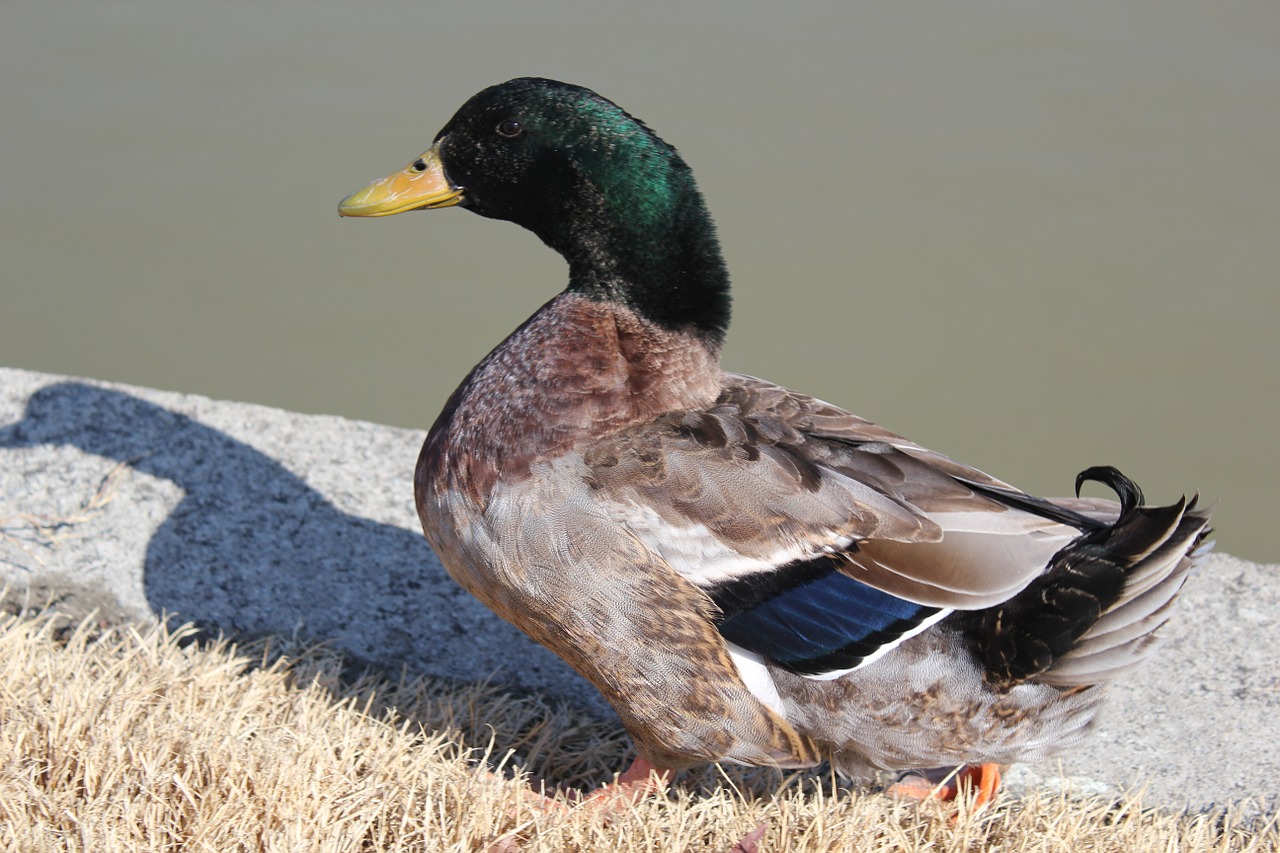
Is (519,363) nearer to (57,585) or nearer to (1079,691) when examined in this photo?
(1079,691)

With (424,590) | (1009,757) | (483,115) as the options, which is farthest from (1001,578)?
(424,590)

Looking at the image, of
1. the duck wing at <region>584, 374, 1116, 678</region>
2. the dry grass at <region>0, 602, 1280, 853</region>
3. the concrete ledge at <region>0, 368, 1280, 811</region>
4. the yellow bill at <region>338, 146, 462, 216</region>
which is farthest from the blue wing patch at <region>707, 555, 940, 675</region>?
the yellow bill at <region>338, 146, 462, 216</region>

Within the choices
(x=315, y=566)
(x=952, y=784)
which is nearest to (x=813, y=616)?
(x=952, y=784)

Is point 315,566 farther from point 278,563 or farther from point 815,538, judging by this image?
point 815,538

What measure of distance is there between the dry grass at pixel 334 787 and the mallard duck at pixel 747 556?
0.42ft

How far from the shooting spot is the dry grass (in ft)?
6.67

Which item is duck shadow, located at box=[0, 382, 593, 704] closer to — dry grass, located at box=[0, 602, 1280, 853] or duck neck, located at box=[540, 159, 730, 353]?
dry grass, located at box=[0, 602, 1280, 853]

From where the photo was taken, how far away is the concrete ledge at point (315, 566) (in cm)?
274

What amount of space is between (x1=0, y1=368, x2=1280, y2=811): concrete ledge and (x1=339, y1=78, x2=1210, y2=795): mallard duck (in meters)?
0.58

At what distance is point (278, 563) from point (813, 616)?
152cm

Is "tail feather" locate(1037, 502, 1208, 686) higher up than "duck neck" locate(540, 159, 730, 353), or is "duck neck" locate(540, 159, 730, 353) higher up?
"duck neck" locate(540, 159, 730, 353)

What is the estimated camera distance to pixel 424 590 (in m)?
3.09

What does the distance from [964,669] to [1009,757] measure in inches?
8.8

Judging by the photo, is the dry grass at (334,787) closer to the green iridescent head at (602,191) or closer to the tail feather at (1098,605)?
the tail feather at (1098,605)
